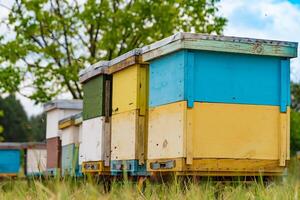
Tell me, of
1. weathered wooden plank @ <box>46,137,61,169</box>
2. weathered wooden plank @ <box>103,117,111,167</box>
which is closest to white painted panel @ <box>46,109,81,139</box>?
weathered wooden plank @ <box>46,137,61,169</box>

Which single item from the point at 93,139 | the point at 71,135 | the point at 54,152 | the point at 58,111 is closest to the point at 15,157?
the point at 58,111

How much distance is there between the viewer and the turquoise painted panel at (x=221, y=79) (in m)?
6.56

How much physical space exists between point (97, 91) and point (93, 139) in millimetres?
674

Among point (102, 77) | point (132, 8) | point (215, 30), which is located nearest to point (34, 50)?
point (132, 8)

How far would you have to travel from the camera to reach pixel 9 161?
52.1 feet

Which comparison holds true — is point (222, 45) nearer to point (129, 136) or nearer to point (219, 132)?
point (219, 132)

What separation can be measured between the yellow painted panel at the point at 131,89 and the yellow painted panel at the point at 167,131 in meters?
0.37

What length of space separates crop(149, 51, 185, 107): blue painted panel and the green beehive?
4.87ft

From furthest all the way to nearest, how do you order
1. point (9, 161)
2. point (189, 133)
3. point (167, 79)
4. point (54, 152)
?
point (9, 161) < point (54, 152) < point (167, 79) < point (189, 133)

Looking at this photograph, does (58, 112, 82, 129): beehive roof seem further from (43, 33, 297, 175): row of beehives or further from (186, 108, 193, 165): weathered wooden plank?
(186, 108, 193, 165): weathered wooden plank

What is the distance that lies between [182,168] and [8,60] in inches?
583

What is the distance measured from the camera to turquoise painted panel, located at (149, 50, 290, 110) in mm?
6562

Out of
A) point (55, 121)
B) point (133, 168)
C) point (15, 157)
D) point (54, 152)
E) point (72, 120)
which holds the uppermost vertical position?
point (55, 121)

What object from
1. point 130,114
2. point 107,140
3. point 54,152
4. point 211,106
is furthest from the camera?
point 54,152
